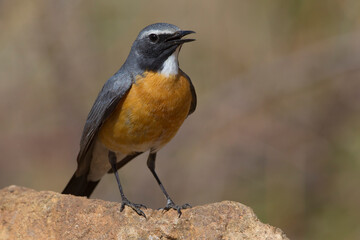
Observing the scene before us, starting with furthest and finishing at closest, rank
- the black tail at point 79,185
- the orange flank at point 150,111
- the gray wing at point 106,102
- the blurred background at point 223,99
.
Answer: the blurred background at point 223,99 → the black tail at point 79,185 → the gray wing at point 106,102 → the orange flank at point 150,111

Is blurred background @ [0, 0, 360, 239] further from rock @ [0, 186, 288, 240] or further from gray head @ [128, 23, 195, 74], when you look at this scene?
rock @ [0, 186, 288, 240]

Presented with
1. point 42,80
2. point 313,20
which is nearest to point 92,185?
point 42,80

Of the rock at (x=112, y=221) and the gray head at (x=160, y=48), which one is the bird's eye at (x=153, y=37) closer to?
the gray head at (x=160, y=48)

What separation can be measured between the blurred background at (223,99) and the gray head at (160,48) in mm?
3355

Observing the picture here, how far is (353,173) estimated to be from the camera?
28.0 feet

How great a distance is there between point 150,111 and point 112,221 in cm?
122

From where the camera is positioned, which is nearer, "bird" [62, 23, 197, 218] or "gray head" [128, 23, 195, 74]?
"bird" [62, 23, 197, 218]

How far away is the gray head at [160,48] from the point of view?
5.92 meters

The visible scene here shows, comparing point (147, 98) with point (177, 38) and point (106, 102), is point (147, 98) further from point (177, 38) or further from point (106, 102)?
point (177, 38)

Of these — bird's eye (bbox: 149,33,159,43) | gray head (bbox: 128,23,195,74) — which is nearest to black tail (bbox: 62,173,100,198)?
gray head (bbox: 128,23,195,74)

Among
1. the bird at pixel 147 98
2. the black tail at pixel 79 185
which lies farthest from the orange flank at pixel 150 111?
the black tail at pixel 79 185

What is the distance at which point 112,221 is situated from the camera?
16.6ft

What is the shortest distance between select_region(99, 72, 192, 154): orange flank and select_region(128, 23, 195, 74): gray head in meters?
0.09

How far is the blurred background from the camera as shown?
8.75 m
